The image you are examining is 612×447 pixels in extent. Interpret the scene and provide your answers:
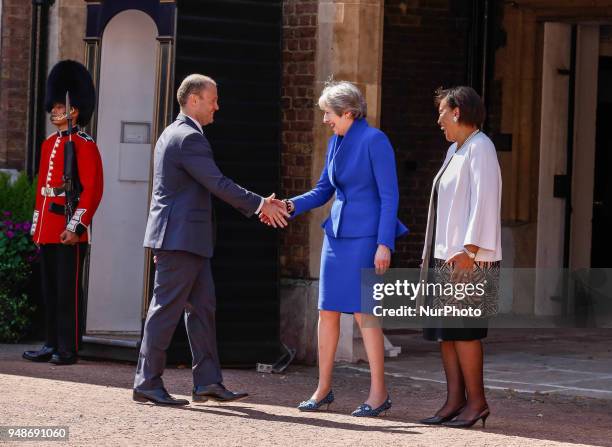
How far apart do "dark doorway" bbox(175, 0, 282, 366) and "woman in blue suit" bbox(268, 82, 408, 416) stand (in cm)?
207

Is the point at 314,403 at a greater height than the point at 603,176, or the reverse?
the point at 603,176

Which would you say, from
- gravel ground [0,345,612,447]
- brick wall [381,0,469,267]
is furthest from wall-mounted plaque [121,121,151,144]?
brick wall [381,0,469,267]

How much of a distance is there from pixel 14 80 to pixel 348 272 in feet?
20.7

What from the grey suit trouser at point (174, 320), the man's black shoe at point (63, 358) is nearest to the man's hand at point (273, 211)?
the grey suit trouser at point (174, 320)

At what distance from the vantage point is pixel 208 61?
10.2 meters

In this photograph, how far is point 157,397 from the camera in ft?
27.2

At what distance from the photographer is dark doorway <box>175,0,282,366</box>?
10.2 m

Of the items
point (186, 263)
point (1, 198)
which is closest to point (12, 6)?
point (1, 198)

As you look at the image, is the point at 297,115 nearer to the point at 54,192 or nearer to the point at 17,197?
the point at 54,192

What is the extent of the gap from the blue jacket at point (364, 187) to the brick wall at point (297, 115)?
8.43ft

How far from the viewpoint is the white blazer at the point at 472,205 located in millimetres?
→ 7574

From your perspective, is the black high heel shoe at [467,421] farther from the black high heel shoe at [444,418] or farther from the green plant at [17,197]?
the green plant at [17,197]

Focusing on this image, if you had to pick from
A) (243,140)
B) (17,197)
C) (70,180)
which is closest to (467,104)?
(243,140)

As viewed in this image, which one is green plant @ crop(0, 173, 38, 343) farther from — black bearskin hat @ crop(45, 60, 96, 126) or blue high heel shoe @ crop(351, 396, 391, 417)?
blue high heel shoe @ crop(351, 396, 391, 417)
